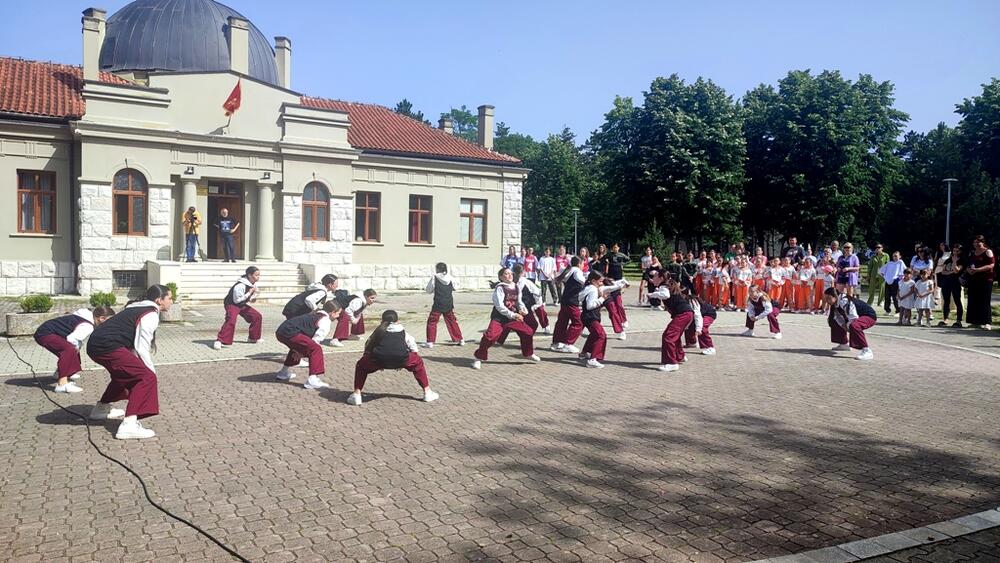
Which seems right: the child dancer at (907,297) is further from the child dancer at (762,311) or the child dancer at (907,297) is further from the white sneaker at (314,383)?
the white sneaker at (314,383)

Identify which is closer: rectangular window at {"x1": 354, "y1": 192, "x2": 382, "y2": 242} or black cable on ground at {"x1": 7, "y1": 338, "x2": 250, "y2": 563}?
black cable on ground at {"x1": 7, "y1": 338, "x2": 250, "y2": 563}

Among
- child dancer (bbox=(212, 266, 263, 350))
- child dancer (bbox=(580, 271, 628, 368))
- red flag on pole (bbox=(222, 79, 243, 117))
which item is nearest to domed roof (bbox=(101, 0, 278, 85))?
red flag on pole (bbox=(222, 79, 243, 117))

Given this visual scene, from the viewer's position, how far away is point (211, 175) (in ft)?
86.9

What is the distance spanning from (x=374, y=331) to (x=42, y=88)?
23.2m

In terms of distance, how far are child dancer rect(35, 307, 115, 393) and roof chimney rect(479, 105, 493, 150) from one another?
2826 centimetres

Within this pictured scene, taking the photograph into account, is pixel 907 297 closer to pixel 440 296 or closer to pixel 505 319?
pixel 505 319

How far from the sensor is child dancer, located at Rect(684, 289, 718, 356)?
14203mm

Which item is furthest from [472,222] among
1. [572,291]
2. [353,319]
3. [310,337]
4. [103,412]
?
[103,412]

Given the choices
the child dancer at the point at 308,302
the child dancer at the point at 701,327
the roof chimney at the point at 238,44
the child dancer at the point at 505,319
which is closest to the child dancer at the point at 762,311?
the child dancer at the point at 701,327

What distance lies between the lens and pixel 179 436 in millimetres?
8148

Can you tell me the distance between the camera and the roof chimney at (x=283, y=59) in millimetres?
34594

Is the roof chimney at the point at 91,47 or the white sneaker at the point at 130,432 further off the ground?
the roof chimney at the point at 91,47

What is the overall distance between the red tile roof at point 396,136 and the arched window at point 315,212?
2.51 metres

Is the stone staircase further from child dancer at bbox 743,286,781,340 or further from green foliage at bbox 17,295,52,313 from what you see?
child dancer at bbox 743,286,781,340
